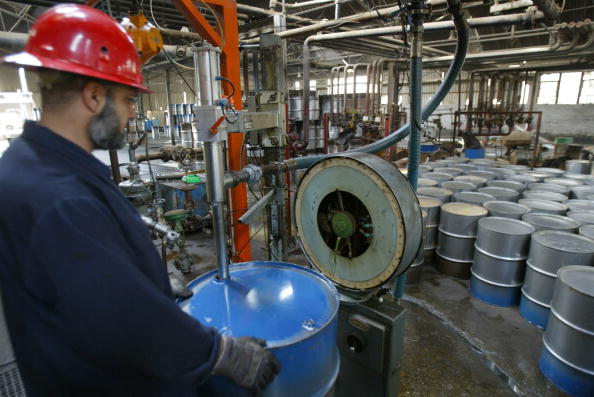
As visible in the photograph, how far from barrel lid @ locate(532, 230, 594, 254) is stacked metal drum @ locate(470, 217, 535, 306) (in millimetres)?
169

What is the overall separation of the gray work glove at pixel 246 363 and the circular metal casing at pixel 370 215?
0.63 metres

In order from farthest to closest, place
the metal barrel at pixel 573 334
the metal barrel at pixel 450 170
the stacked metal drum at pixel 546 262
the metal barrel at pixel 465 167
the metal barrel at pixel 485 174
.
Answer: the metal barrel at pixel 465 167 < the metal barrel at pixel 450 170 < the metal barrel at pixel 485 174 < the stacked metal drum at pixel 546 262 < the metal barrel at pixel 573 334

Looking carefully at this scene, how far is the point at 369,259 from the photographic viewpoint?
155cm

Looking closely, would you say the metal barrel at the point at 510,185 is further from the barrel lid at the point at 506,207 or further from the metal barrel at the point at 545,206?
the barrel lid at the point at 506,207

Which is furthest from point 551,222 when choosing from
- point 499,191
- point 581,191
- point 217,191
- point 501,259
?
point 217,191

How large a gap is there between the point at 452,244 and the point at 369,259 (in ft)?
10.4

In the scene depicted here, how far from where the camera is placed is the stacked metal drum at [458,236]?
407 centimetres

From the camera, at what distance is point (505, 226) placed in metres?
3.73

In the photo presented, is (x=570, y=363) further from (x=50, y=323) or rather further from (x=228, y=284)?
(x=50, y=323)

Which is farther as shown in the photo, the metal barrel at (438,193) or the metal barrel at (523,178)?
the metal barrel at (523,178)

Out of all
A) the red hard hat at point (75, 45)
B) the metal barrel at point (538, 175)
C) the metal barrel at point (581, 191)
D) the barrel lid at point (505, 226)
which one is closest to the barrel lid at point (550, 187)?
the metal barrel at point (581, 191)

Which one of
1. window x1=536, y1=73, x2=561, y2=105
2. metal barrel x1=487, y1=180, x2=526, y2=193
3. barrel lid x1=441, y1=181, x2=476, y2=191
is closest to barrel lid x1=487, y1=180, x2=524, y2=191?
metal barrel x1=487, y1=180, x2=526, y2=193

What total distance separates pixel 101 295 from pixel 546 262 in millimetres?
3690

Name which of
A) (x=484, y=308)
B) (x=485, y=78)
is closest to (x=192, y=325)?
(x=484, y=308)
